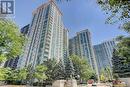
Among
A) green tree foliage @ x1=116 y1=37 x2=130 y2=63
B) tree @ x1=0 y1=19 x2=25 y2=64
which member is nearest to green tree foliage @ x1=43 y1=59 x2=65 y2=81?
green tree foliage @ x1=116 y1=37 x2=130 y2=63

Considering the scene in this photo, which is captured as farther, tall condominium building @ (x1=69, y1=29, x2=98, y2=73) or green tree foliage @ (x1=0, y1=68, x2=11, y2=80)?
tall condominium building @ (x1=69, y1=29, x2=98, y2=73)

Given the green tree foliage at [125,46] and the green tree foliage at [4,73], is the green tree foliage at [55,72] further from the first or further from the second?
the green tree foliage at [4,73]

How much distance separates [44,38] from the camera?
382 ft

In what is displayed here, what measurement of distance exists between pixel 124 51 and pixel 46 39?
9853 centimetres

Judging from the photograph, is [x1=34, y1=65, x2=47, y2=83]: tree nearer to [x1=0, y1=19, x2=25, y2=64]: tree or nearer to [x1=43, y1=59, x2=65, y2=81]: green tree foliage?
[x1=43, y1=59, x2=65, y2=81]: green tree foliage

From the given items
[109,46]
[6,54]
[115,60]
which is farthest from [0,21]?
[109,46]

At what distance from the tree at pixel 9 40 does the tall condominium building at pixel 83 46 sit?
149m

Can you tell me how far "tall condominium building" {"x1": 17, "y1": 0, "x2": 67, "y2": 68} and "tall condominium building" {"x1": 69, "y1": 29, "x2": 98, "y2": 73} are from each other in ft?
124

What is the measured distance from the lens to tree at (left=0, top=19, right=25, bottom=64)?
510 inches

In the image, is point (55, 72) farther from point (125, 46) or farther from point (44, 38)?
point (44, 38)

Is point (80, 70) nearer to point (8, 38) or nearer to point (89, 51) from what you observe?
point (8, 38)

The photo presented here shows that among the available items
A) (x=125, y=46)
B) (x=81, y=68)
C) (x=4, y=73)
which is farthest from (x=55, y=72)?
(x=4, y=73)

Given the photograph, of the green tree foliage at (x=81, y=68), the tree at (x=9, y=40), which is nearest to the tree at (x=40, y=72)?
the tree at (x=9, y=40)

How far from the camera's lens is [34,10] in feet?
491
